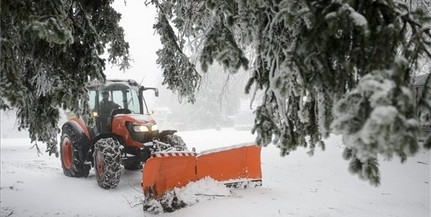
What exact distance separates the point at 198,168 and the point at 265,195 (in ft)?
4.55

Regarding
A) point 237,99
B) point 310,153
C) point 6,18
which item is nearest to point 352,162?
point 310,153

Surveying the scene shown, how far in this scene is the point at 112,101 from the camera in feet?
30.9

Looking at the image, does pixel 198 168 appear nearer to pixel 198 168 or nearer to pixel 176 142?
pixel 198 168

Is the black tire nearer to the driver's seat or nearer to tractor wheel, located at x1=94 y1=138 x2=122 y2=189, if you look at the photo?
the driver's seat

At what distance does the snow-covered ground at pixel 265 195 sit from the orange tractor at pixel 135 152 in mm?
318

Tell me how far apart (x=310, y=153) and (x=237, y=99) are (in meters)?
43.5

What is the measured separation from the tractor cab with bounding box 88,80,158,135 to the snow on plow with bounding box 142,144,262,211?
273cm

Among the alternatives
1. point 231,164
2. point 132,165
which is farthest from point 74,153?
point 231,164

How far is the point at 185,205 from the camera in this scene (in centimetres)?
620

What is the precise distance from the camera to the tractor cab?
9.11 m

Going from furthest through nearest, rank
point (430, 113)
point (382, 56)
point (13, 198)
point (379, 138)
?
point (13, 198) < point (430, 113) < point (382, 56) < point (379, 138)

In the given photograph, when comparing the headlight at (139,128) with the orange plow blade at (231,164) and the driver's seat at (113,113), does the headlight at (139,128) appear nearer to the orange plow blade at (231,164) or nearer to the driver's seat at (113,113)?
the driver's seat at (113,113)

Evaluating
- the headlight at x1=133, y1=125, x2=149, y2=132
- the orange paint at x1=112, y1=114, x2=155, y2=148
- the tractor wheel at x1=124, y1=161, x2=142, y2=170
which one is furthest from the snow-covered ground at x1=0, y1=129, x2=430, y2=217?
the headlight at x1=133, y1=125, x2=149, y2=132

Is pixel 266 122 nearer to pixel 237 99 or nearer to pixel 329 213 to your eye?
pixel 329 213
